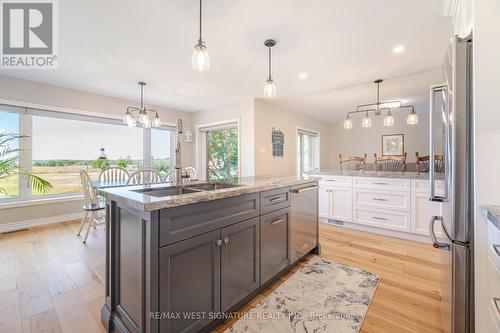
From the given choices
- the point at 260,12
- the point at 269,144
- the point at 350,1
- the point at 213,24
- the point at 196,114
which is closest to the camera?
the point at 350,1

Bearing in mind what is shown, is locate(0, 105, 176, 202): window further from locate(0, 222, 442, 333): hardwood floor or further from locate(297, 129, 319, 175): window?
locate(297, 129, 319, 175): window

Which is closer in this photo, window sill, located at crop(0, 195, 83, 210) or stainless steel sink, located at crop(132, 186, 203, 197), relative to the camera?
→ stainless steel sink, located at crop(132, 186, 203, 197)

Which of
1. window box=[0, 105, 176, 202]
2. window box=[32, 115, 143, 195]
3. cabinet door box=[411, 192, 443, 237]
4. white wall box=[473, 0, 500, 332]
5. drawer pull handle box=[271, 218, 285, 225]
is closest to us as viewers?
white wall box=[473, 0, 500, 332]

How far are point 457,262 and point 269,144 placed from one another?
3.89 meters

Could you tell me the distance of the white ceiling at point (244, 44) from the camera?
73.1 inches

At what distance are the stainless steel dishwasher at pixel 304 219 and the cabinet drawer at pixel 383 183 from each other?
1.28 m

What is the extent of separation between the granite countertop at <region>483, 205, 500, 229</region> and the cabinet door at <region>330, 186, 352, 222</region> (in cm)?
260

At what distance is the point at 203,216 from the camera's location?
4.25ft

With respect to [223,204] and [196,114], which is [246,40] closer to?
[223,204]

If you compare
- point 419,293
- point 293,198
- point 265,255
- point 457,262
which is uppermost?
point 293,198

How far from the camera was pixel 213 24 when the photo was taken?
2.05 m

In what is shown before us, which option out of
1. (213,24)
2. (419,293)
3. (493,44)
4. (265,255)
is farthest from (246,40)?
(419,293)

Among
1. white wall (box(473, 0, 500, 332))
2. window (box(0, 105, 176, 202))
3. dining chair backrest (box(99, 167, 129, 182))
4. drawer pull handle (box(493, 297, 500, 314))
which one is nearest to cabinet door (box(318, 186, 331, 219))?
white wall (box(473, 0, 500, 332))

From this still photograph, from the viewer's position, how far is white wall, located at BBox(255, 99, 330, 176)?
4.53 m
